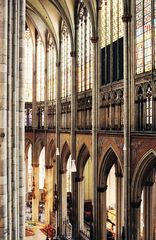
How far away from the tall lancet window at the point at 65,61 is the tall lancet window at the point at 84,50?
189 centimetres

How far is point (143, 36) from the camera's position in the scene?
1822 cm

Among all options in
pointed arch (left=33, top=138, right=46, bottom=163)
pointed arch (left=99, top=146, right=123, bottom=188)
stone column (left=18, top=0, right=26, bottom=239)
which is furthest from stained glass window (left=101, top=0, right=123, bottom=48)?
pointed arch (left=33, top=138, right=46, bottom=163)

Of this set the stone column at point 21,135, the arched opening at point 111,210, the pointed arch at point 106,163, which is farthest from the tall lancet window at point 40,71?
the stone column at point 21,135

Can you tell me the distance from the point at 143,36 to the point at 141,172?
21.5 ft

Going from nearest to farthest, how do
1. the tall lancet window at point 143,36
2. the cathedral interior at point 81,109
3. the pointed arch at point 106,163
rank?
the cathedral interior at point 81,109
the tall lancet window at point 143,36
the pointed arch at point 106,163

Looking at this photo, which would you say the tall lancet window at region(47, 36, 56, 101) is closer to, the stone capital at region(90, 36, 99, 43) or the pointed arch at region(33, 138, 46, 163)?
the pointed arch at region(33, 138, 46, 163)

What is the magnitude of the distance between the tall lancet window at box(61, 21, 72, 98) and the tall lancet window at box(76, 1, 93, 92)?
189cm

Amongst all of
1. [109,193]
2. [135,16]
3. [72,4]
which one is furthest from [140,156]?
[109,193]

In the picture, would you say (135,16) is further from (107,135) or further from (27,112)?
(27,112)

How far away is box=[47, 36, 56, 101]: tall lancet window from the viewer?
31.6m

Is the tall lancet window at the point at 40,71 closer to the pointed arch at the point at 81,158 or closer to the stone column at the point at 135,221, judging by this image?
the pointed arch at the point at 81,158

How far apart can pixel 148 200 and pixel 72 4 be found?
14217 mm

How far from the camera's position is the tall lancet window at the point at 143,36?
17.8m

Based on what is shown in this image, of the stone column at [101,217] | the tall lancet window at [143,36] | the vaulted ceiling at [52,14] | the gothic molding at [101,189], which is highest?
the vaulted ceiling at [52,14]
